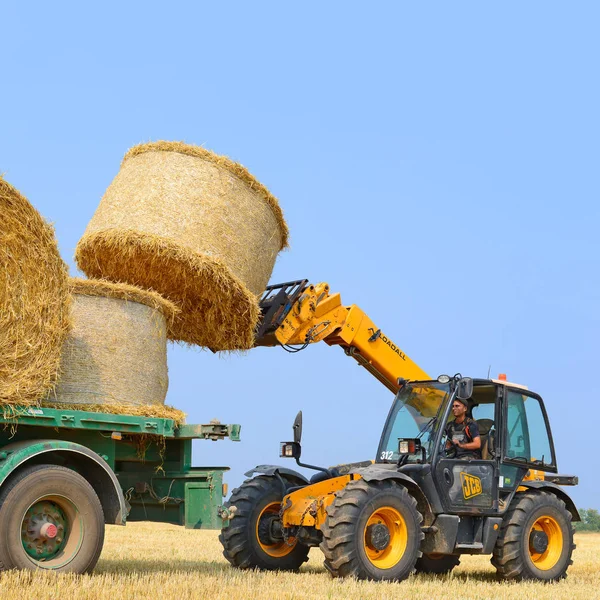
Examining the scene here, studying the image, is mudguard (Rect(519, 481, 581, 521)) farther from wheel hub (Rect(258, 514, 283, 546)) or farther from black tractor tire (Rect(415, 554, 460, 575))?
wheel hub (Rect(258, 514, 283, 546))

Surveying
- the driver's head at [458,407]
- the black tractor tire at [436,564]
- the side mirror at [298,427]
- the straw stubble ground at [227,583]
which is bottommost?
the straw stubble ground at [227,583]

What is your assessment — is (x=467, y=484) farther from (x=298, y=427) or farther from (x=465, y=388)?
(x=298, y=427)

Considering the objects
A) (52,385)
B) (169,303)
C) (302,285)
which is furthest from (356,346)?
(52,385)

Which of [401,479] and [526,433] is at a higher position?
[526,433]

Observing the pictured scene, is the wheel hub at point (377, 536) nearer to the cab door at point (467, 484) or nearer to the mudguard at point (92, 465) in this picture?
the cab door at point (467, 484)

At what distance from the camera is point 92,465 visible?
8.45 m

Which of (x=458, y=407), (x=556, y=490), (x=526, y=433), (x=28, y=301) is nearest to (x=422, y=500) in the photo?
(x=458, y=407)

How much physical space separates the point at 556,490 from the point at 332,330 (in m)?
3.12

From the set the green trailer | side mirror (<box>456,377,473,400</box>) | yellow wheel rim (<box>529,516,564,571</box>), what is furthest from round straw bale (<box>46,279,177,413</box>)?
yellow wheel rim (<box>529,516,564,571</box>)

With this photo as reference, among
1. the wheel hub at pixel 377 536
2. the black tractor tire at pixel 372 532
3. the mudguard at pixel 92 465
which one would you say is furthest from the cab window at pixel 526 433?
the mudguard at pixel 92 465

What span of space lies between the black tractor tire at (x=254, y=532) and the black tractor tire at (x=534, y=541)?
7.02 ft

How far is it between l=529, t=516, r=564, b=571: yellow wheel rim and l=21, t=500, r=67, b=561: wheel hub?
4.96 meters

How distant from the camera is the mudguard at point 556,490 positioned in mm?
10836

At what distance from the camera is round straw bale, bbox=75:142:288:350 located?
10.0 meters
